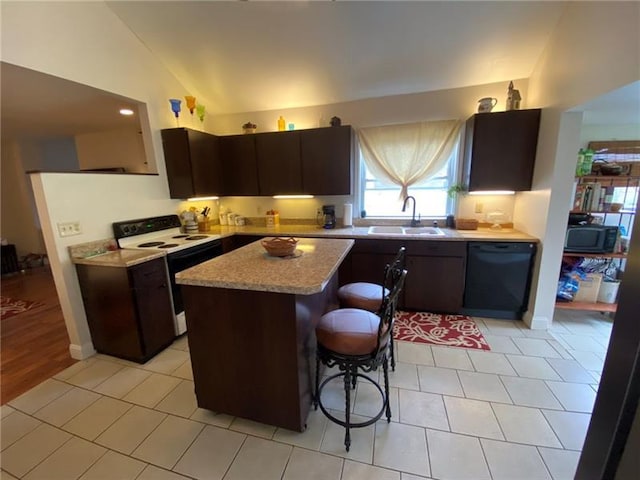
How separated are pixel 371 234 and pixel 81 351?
2988 mm

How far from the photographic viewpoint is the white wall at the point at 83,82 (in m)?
2.10

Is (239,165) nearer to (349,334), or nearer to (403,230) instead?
(403,230)

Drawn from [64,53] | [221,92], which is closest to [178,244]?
[64,53]

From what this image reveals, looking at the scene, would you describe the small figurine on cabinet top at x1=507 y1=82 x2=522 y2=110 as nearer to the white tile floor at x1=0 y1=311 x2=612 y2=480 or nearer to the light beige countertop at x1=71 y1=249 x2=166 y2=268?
the white tile floor at x1=0 y1=311 x2=612 y2=480

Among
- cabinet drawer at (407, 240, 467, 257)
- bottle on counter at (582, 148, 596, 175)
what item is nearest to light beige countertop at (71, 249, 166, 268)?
cabinet drawer at (407, 240, 467, 257)

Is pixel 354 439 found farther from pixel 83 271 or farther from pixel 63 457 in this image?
pixel 83 271

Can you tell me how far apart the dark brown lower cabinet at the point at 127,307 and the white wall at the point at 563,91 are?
3.60 meters

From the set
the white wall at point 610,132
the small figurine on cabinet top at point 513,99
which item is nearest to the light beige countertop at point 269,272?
the small figurine on cabinet top at point 513,99

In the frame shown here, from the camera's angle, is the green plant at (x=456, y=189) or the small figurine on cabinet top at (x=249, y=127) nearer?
the green plant at (x=456, y=189)

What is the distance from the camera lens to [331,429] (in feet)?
5.54

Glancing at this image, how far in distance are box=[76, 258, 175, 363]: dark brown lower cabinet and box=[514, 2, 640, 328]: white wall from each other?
3605 millimetres

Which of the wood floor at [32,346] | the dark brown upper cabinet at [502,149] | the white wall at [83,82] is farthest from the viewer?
the dark brown upper cabinet at [502,149]

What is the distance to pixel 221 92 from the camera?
3.50 metres

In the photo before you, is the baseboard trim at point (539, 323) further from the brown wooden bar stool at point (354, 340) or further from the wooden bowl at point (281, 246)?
the wooden bowl at point (281, 246)
